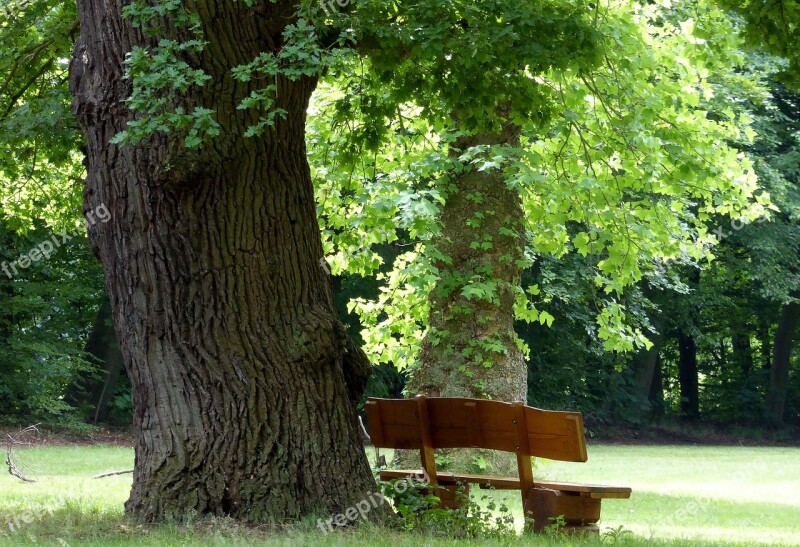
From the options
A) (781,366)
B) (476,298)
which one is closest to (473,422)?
(476,298)

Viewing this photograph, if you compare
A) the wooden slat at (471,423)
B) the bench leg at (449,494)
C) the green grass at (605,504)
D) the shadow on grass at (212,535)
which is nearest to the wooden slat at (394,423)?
the wooden slat at (471,423)

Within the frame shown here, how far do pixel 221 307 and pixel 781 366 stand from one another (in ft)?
110

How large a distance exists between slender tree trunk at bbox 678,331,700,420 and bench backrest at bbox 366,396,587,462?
108 ft

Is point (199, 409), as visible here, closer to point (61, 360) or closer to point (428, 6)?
point (428, 6)

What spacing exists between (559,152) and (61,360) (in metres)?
14.8

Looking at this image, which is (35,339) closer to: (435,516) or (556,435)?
(435,516)

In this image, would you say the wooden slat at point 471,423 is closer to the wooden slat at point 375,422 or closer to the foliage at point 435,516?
the foliage at point 435,516

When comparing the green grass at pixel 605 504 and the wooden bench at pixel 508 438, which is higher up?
the wooden bench at pixel 508 438

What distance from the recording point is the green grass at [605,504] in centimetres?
607

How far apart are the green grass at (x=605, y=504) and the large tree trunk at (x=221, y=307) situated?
15.4 inches

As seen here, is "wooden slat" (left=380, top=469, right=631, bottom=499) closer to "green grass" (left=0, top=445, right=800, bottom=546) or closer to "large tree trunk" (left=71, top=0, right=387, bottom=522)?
"green grass" (left=0, top=445, right=800, bottom=546)

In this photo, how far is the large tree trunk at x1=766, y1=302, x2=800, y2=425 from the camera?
36094 mm

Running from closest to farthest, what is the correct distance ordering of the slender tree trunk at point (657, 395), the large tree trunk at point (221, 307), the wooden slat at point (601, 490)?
the large tree trunk at point (221, 307) < the wooden slat at point (601, 490) < the slender tree trunk at point (657, 395)

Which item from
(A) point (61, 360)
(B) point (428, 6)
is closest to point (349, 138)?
(B) point (428, 6)
